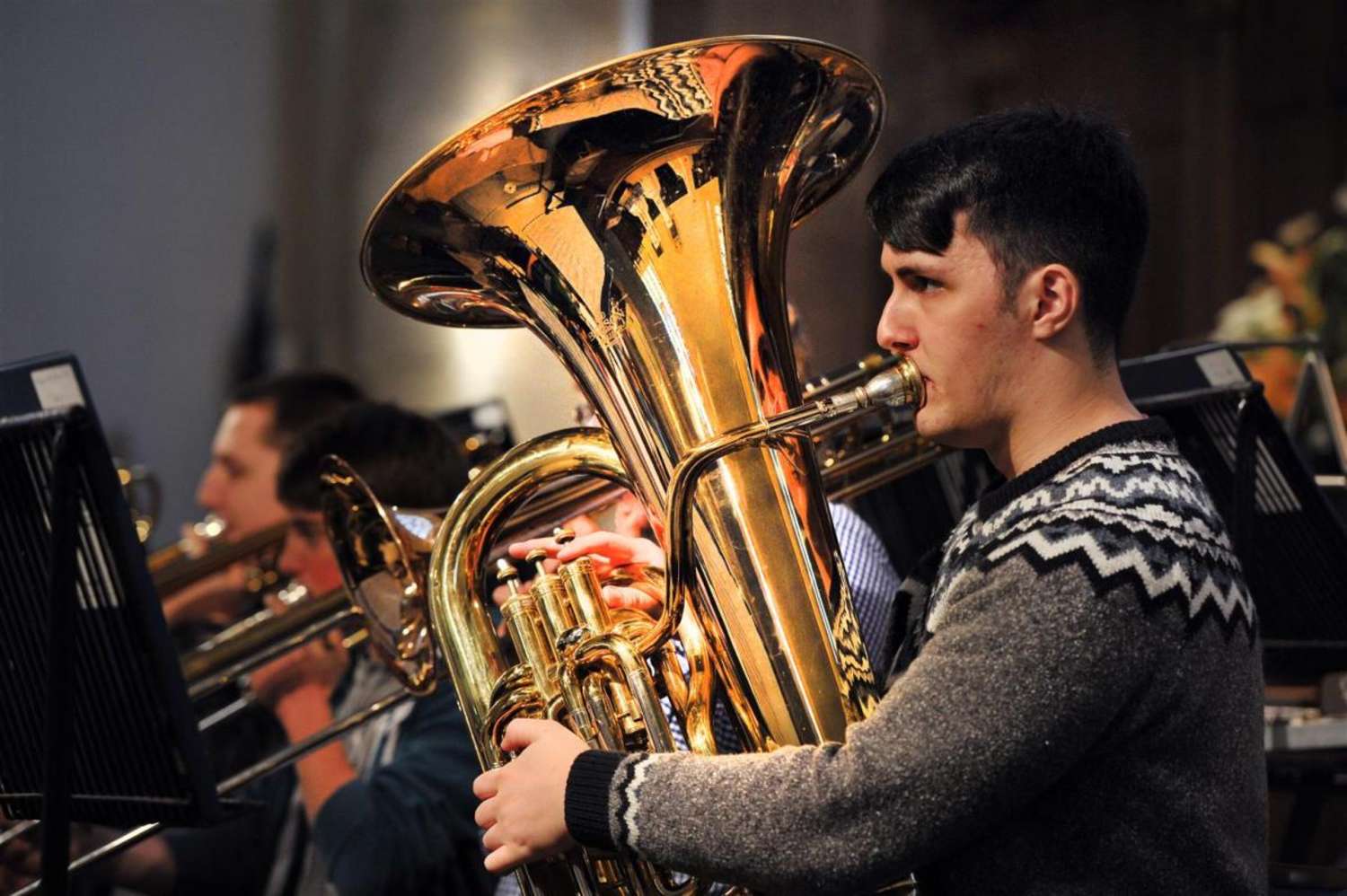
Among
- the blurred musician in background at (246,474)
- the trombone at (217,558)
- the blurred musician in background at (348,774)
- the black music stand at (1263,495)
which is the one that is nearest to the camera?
the black music stand at (1263,495)

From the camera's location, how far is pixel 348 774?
232 cm

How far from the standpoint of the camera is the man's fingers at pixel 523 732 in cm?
132

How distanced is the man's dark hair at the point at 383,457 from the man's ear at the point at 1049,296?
4.16 ft

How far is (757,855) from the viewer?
1.15m

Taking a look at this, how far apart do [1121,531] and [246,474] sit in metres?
2.60

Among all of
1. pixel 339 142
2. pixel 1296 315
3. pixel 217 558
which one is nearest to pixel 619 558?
pixel 217 558

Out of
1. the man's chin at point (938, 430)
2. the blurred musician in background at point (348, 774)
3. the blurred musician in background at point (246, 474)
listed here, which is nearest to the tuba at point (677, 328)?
the man's chin at point (938, 430)

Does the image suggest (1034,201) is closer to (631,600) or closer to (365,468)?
(631,600)

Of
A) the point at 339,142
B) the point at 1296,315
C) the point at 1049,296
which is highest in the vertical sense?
the point at 339,142

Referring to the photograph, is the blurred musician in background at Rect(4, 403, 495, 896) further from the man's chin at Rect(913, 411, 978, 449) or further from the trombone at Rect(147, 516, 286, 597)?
the man's chin at Rect(913, 411, 978, 449)

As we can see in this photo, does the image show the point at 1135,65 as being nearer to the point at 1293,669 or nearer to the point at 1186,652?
the point at 1293,669

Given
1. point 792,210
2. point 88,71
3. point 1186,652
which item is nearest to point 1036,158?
point 792,210

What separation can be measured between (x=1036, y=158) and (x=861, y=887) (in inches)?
25.4

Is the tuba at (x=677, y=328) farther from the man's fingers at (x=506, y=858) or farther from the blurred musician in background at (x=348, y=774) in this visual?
the blurred musician in background at (x=348, y=774)
